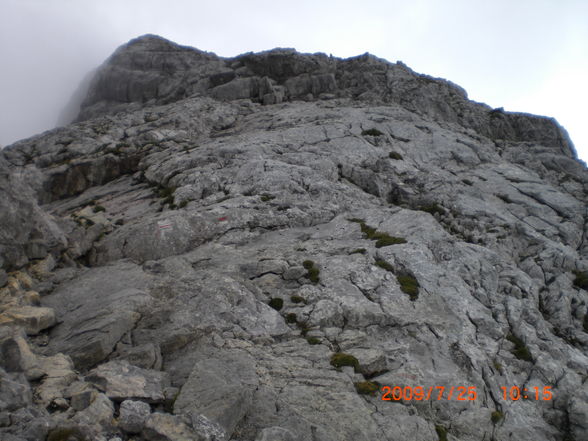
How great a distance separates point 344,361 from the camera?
52.4 ft

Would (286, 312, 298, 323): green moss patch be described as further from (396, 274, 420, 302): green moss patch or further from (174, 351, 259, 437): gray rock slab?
(396, 274, 420, 302): green moss patch

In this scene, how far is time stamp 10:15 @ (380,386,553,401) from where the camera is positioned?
593 inches

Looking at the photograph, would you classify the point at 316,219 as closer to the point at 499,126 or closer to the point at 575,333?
the point at 575,333

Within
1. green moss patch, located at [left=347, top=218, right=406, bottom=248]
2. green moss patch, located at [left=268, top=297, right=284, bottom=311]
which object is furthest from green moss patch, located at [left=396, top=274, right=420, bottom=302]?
green moss patch, located at [left=268, top=297, right=284, bottom=311]

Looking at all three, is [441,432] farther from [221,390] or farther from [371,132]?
[371,132]

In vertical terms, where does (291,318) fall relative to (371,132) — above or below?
below

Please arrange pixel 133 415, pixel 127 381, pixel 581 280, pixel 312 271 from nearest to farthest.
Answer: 1. pixel 133 415
2. pixel 127 381
3. pixel 312 271
4. pixel 581 280

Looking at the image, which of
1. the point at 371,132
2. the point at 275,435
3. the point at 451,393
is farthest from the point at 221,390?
the point at 371,132

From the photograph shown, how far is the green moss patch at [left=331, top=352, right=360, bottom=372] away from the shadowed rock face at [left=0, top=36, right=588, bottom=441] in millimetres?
59

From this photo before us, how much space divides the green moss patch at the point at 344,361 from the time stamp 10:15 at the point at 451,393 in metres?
1.36

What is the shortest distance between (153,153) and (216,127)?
11.2 meters

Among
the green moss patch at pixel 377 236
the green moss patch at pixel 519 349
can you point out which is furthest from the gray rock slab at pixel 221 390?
the green moss patch at pixel 519 349
